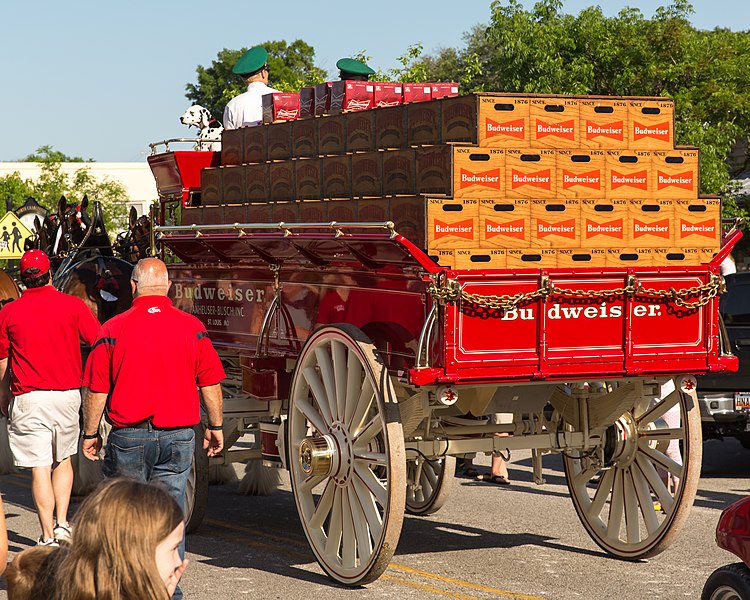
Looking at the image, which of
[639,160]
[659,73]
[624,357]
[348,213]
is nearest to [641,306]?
[624,357]

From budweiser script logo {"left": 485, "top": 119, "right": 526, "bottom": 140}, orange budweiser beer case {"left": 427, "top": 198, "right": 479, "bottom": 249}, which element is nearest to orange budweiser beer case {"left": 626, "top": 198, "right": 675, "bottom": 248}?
budweiser script logo {"left": 485, "top": 119, "right": 526, "bottom": 140}

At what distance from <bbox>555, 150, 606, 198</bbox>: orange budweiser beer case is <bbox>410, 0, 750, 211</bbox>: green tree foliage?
20.4 meters

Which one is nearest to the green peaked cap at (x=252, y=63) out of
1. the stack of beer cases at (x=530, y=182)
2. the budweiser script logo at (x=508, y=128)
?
the stack of beer cases at (x=530, y=182)

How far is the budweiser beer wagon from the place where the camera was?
296 inches

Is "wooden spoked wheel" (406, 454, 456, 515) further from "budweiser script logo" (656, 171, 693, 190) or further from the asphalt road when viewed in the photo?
"budweiser script logo" (656, 171, 693, 190)

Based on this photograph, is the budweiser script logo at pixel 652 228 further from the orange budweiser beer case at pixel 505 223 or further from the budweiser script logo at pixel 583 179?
the orange budweiser beer case at pixel 505 223

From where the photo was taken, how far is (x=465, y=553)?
28.9 ft

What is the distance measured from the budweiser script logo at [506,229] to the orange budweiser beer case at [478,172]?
0.16 meters

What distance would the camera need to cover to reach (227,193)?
9.95 meters

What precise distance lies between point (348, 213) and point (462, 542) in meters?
2.51

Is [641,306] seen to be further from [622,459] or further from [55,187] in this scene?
[55,187]

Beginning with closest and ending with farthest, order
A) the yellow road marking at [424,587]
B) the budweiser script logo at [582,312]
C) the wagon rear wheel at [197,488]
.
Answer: the yellow road marking at [424,587], the budweiser script logo at [582,312], the wagon rear wheel at [197,488]

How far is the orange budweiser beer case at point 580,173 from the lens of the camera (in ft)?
25.5

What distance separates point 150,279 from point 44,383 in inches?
68.9
